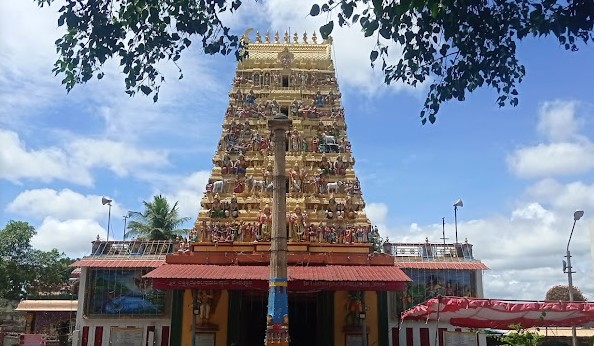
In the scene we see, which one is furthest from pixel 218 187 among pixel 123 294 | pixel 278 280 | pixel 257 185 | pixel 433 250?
pixel 433 250

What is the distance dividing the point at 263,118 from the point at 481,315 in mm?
13229

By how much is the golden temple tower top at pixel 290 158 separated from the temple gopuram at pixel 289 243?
0.13 feet

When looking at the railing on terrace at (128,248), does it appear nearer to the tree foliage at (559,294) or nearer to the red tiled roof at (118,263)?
the red tiled roof at (118,263)

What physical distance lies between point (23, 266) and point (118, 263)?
A: 15226mm

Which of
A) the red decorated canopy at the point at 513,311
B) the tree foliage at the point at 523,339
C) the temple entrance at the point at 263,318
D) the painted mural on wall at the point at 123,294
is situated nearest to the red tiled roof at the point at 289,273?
the temple entrance at the point at 263,318

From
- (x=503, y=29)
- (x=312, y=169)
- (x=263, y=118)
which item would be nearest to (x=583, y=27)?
(x=503, y=29)

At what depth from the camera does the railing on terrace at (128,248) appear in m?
22.8

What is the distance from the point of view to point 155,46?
6.23 meters

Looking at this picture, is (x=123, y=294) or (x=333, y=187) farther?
(x=123, y=294)

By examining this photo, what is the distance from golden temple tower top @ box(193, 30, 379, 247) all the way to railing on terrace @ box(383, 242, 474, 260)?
110 centimetres

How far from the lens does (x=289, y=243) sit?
19.5 metres

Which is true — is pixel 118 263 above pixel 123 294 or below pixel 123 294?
above

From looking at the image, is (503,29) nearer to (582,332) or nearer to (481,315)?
(481,315)

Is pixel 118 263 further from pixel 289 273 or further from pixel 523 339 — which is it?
pixel 523 339
